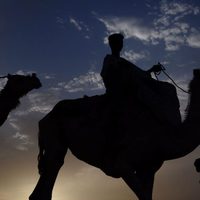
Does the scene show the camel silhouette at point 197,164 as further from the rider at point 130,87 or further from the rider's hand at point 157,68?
the rider's hand at point 157,68

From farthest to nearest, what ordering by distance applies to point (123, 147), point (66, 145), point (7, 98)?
point (7, 98), point (66, 145), point (123, 147)

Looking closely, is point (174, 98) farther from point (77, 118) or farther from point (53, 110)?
point (53, 110)

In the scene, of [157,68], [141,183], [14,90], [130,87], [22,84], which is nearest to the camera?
[141,183]

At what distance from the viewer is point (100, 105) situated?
9344 mm

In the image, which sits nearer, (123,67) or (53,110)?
(123,67)

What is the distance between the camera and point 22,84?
11.6m

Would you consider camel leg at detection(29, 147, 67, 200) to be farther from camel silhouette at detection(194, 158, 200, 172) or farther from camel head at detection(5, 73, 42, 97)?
camel silhouette at detection(194, 158, 200, 172)

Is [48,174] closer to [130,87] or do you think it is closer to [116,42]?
[130,87]

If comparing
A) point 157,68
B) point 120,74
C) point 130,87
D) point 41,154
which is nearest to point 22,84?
point 41,154

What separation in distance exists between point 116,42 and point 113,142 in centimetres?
223

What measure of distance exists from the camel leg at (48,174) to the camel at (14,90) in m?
2.05

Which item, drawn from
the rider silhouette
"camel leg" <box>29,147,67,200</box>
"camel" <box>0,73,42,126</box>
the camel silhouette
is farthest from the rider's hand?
"camel" <box>0,73,42,126</box>

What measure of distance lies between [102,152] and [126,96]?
4.11 feet

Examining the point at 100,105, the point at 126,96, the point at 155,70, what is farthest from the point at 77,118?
the point at 155,70
